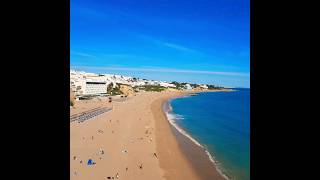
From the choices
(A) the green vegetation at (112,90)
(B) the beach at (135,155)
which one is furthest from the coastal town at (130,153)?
(A) the green vegetation at (112,90)

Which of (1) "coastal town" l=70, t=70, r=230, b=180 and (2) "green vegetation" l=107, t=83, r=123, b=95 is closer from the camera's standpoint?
(1) "coastal town" l=70, t=70, r=230, b=180

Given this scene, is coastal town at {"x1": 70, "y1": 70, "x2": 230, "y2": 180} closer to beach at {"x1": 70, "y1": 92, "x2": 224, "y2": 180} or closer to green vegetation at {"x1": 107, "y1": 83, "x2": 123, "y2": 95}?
beach at {"x1": 70, "y1": 92, "x2": 224, "y2": 180}

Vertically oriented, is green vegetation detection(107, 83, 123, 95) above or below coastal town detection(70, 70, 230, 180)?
above

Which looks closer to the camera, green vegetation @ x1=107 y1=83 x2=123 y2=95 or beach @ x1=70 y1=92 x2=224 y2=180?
beach @ x1=70 y1=92 x2=224 y2=180

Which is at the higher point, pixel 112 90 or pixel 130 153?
pixel 112 90

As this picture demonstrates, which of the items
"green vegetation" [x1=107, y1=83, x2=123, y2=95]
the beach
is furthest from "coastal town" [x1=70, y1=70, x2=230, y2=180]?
"green vegetation" [x1=107, y1=83, x2=123, y2=95]

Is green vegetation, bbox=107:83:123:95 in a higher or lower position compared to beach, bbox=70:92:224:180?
higher

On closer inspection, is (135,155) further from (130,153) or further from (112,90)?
(112,90)

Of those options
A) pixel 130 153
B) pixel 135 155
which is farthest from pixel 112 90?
pixel 135 155
